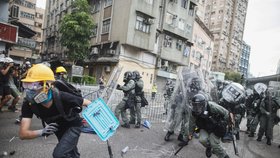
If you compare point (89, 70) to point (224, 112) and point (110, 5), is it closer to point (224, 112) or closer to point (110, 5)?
point (110, 5)

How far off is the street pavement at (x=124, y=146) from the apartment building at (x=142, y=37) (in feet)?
50.0

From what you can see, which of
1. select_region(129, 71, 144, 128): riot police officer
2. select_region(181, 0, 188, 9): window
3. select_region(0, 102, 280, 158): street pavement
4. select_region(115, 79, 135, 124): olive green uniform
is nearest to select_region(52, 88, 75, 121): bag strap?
select_region(0, 102, 280, 158): street pavement

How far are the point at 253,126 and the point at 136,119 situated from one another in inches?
172

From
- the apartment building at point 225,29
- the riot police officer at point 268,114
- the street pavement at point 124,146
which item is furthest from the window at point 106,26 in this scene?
the apartment building at point 225,29

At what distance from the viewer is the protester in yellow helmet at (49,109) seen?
268 centimetres

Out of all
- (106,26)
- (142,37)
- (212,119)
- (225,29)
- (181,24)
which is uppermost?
(225,29)

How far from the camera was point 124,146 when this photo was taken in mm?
5625

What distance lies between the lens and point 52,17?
42875 millimetres

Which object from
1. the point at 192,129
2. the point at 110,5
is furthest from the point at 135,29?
the point at 192,129

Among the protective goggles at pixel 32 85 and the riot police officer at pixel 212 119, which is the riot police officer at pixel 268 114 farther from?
the protective goggles at pixel 32 85

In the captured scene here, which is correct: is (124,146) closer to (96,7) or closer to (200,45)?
(96,7)

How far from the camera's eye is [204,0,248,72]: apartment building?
207ft

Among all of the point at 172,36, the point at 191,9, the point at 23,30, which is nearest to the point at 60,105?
the point at 23,30

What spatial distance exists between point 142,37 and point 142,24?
1.32 meters
